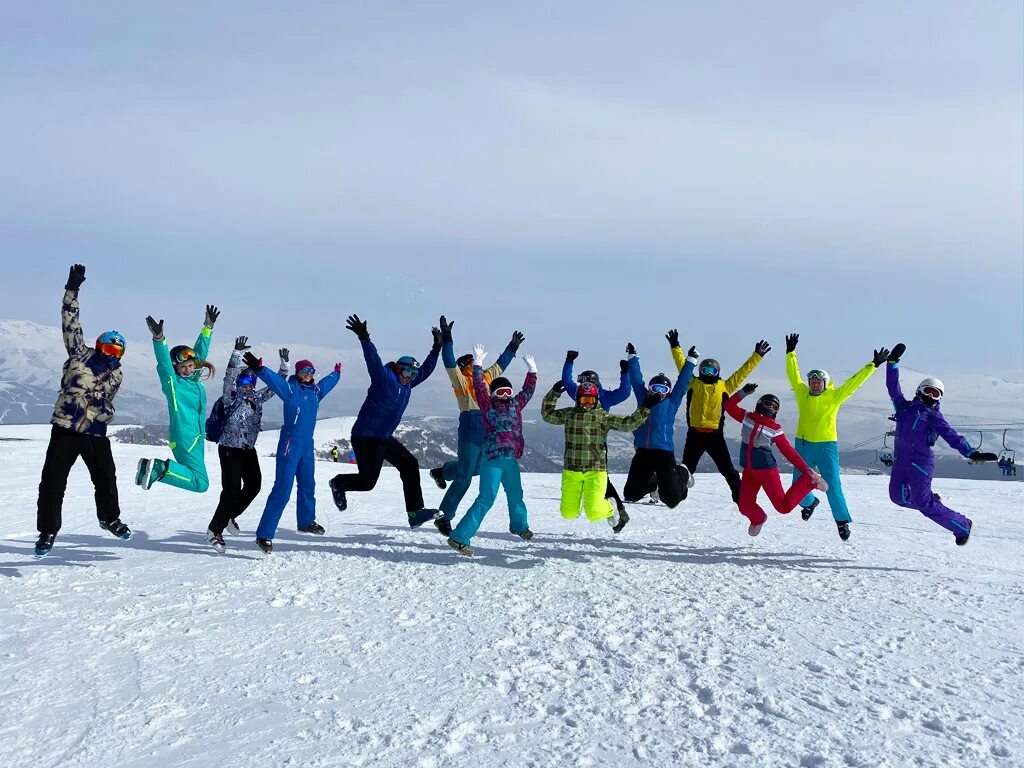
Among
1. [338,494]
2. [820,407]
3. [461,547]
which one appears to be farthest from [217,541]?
[820,407]

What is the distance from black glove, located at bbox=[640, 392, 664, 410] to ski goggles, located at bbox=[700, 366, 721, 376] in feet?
5.76

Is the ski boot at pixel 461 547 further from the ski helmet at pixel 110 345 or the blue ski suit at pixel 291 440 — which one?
the ski helmet at pixel 110 345

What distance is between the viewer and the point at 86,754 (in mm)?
3646

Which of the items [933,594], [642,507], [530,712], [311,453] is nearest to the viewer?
[530,712]

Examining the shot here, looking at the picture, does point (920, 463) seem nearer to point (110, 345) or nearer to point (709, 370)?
point (709, 370)

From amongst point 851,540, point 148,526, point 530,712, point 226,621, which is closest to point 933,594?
point 851,540

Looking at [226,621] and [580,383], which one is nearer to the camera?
[226,621]

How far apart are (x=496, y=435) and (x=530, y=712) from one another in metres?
4.19

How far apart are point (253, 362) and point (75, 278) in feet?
5.83

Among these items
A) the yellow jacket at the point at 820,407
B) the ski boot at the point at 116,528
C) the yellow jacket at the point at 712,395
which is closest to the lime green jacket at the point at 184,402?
the ski boot at the point at 116,528

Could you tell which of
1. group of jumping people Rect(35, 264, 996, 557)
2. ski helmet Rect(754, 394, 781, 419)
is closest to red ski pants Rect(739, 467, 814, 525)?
group of jumping people Rect(35, 264, 996, 557)

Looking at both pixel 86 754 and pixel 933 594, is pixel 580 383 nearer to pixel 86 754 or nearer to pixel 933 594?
pixel 933 594

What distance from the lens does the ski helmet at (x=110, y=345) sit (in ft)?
24.5

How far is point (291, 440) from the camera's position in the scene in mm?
8414
